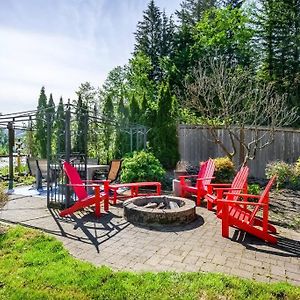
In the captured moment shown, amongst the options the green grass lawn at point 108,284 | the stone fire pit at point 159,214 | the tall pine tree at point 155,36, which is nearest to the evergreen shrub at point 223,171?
the stone fire pit at point 159,214

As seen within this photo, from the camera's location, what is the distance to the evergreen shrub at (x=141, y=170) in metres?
7.67

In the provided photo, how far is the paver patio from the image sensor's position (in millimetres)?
3133

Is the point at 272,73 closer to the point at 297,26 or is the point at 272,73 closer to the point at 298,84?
the point at 298,84

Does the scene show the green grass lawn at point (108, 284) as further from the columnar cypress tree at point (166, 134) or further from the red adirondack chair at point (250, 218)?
the columnar cypress tree at point (166, 134)

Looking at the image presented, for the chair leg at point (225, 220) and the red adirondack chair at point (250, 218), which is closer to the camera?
the red adirondack chair at point (250, 218)

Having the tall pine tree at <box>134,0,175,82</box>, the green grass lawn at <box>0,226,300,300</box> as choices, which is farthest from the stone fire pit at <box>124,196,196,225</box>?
the tall pine tree at <box>134,0,175,82</box>

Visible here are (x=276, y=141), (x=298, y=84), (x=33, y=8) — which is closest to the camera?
(x=33, y=8)

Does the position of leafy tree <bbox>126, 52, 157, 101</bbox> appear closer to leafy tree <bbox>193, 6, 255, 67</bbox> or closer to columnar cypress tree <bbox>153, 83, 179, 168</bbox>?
leafy tree <bbox>193, 6, 255, 67</bbox>

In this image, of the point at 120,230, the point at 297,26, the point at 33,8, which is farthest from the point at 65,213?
the point at 297,26

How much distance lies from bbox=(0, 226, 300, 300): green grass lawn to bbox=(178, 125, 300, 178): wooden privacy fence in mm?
8265

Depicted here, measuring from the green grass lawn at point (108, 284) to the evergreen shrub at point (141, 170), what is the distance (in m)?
4.52

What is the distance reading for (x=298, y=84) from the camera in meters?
15.6

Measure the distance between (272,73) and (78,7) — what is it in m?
13.8

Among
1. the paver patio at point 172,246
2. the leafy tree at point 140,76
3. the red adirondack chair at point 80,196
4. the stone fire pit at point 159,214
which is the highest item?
the leafy tree at point 140,76
